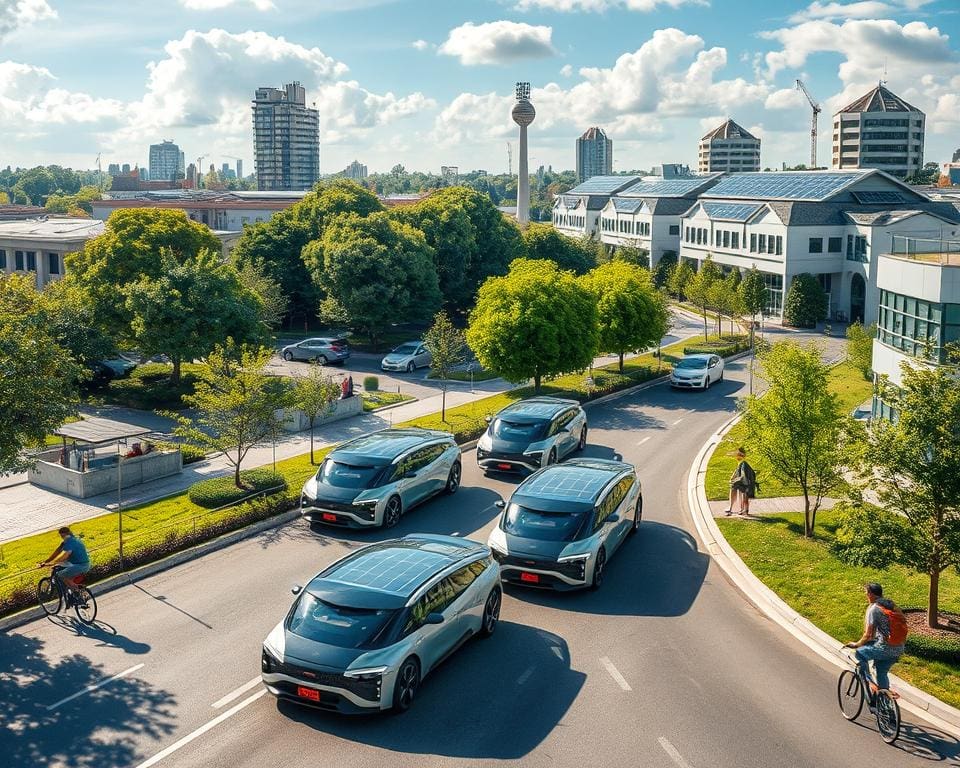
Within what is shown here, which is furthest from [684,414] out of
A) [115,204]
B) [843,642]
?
[115,204]

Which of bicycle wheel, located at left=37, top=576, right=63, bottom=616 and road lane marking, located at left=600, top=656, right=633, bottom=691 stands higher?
bicycle wheel, located at left=37, top=576, right=63, bottom=616

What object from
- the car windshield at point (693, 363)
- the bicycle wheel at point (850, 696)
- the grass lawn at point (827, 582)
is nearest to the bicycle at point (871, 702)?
the bicycle wheel at point (850, 696)

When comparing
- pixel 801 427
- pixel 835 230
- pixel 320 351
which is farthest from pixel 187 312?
pixel 835 230

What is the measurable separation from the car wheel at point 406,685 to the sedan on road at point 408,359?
1389 inches

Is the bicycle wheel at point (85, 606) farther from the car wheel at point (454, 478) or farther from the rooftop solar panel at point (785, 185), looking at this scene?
the rooftop solar panel at point (785, 185)

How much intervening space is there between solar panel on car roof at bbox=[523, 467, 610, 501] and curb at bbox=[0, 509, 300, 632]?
656cm

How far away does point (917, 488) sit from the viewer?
1451cm

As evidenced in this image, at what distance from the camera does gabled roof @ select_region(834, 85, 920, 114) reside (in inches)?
6137

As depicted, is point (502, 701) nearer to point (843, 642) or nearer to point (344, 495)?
point (843, 642)

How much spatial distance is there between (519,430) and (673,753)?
14990 millimetres

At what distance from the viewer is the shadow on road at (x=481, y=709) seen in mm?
11781

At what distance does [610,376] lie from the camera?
4366 centimetres

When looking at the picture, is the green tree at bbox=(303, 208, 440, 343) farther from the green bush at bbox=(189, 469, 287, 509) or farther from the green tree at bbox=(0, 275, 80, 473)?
the green tree at bbox=(0, 275, 80, 473)

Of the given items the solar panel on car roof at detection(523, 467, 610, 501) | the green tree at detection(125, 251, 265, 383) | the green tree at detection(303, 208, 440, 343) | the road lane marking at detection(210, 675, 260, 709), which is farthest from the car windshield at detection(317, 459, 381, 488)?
the green tree at detection(303, 208, 440, 343)
